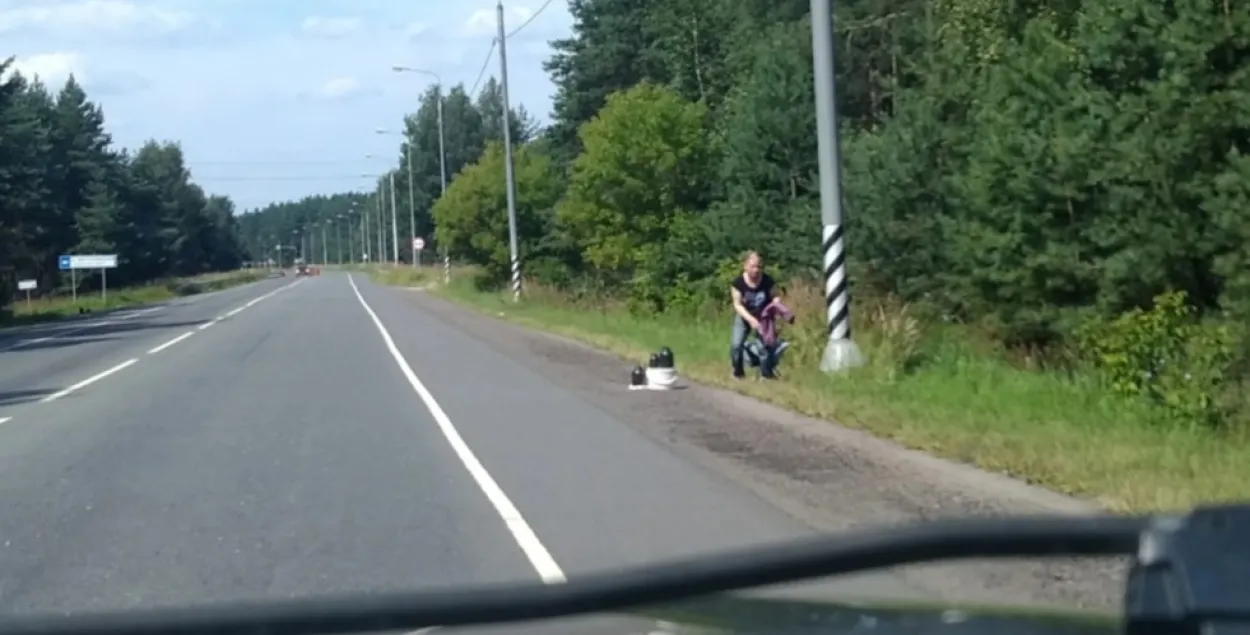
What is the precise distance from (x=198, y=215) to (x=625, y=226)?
12259 centimetres

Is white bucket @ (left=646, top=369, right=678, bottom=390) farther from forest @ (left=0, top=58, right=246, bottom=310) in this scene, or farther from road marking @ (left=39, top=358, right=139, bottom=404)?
forest @ (left=0, top=58, right=246, bottom=310)

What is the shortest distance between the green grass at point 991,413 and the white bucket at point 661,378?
638mm

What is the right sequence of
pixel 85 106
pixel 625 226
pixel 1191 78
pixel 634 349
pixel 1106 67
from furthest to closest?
pixel 85 106 → pixel 625 226 → pixel 634 349 → pixel 1106 67 → pixel 1191 78

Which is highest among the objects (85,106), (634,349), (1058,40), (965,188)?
(85,106)

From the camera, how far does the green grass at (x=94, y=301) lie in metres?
65.8

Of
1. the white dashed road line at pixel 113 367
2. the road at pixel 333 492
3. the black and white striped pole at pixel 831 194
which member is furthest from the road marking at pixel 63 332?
the black and white striped pole at pixel 831 194

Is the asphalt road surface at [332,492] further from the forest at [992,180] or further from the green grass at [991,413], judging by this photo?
the forest at [992,180]

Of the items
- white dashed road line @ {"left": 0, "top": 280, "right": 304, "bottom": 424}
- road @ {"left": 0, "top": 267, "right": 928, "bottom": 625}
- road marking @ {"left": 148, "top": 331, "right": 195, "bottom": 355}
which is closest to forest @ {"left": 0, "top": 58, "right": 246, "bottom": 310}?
white dashed road line @ {"left": 0, "top": 280, "right": 304, "bottom": 424}

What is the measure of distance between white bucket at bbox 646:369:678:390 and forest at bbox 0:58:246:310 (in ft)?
140

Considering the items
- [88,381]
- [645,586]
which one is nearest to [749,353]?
[88,381]

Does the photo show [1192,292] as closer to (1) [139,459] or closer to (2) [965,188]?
(2) [965,188]

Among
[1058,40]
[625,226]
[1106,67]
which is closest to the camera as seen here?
[1106,67]

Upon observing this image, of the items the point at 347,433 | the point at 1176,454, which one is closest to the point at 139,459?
the point at 347,433

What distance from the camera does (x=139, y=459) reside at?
14500mm
